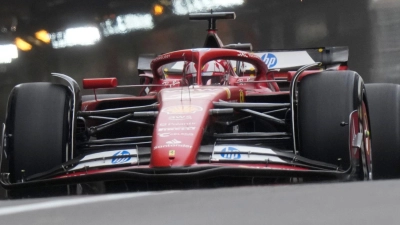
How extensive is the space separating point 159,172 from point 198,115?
2.31 ft

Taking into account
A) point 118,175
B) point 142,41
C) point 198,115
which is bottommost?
point 118,175

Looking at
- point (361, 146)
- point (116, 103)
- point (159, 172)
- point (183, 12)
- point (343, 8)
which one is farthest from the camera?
point (183, 12)

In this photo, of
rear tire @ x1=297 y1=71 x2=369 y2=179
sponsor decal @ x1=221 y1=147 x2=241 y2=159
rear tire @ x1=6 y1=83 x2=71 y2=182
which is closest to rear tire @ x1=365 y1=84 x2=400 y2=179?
rear tire @ x1=297 y1=71 x2=369 y2=179

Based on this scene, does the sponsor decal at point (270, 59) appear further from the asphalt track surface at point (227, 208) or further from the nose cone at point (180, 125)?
the asphalt track surface at point (227, 208)

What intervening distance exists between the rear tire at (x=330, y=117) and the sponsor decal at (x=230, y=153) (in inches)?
19.3

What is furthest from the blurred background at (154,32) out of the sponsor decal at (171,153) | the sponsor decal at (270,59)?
the sponsor decal at (171,153)

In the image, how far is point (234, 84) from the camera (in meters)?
7.76

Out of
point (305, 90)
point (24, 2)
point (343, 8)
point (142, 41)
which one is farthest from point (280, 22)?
point (305, 90)

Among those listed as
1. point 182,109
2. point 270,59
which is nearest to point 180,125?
point 182,109

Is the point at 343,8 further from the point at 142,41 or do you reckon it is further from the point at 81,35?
the point at 81,35

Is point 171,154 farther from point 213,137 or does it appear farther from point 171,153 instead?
point 213,137

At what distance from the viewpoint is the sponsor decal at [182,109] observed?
19.8 feet

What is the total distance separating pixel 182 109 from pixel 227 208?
3673 millimetres

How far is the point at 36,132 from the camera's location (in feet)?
20.2
